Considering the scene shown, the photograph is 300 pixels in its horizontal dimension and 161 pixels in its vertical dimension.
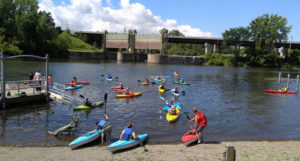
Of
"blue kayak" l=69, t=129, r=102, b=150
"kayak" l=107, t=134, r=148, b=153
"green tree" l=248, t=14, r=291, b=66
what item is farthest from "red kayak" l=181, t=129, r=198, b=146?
"green tree" l=248, t=14, r=291, b=66

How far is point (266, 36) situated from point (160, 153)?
341 ft

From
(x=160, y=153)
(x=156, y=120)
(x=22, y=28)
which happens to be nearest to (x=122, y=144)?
(x=160, y=153)

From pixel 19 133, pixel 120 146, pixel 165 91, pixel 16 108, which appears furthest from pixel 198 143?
pixel 165 91

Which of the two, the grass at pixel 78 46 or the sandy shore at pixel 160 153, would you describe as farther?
the grass at pixel 78 46

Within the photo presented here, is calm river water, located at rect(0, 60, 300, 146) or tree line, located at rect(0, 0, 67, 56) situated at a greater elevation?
tree line, located at rect(0, 0, 67, 56)

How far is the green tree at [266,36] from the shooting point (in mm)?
101188

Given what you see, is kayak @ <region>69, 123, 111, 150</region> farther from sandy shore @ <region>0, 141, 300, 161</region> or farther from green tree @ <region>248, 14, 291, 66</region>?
green tree @ <region>248, 14, 291, 66</region>

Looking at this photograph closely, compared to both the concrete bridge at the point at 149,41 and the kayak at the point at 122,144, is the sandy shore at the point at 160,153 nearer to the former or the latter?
the kayak at the point at 122,144

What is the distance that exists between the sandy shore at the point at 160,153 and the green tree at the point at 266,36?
97.4 metres

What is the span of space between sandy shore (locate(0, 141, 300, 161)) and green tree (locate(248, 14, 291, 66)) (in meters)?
97.4

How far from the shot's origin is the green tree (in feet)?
332

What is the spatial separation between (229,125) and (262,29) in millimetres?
93641

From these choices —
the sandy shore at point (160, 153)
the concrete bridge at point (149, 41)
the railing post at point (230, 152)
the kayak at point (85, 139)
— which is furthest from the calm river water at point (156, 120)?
the concrete bridge at point (149, 41)

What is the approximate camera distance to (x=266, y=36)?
10375cm
